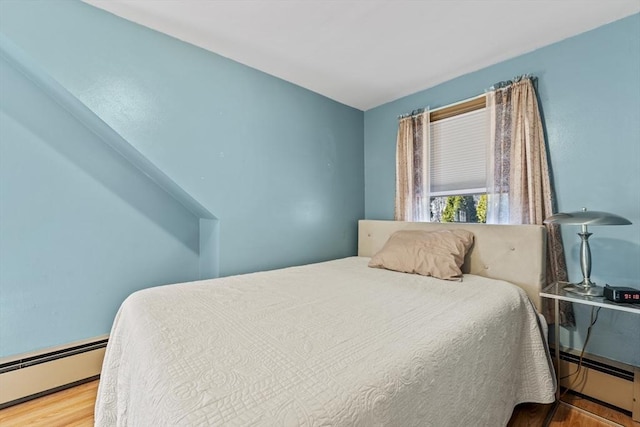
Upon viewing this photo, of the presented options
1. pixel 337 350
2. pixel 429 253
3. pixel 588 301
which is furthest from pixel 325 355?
pixel 588 301

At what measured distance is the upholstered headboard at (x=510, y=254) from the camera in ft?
5.59

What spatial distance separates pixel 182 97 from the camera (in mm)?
1896

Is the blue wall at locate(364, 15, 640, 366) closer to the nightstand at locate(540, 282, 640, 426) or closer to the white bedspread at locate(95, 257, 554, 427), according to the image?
the nightstand at locate(540, 282, 640, 426)

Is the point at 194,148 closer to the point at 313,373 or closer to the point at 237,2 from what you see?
the point at 237,2

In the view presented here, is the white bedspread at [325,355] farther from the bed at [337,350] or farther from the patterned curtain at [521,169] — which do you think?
the patterned curtain at [521,169]

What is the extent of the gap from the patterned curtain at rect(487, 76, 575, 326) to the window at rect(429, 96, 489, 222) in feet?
0.36

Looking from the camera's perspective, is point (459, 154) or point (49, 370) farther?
point (459, 154)

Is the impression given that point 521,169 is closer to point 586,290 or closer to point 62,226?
point 586,290

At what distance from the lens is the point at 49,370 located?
1662mm

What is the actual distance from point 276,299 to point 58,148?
1.68 metres

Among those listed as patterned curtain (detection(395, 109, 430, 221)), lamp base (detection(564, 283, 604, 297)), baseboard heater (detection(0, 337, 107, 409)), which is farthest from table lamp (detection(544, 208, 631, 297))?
baseboard heater (detection(0, 337, 107, 409))

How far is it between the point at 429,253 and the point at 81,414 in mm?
2295

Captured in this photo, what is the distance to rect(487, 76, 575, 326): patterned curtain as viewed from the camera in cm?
181

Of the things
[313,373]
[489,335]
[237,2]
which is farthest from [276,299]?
[237,2]
